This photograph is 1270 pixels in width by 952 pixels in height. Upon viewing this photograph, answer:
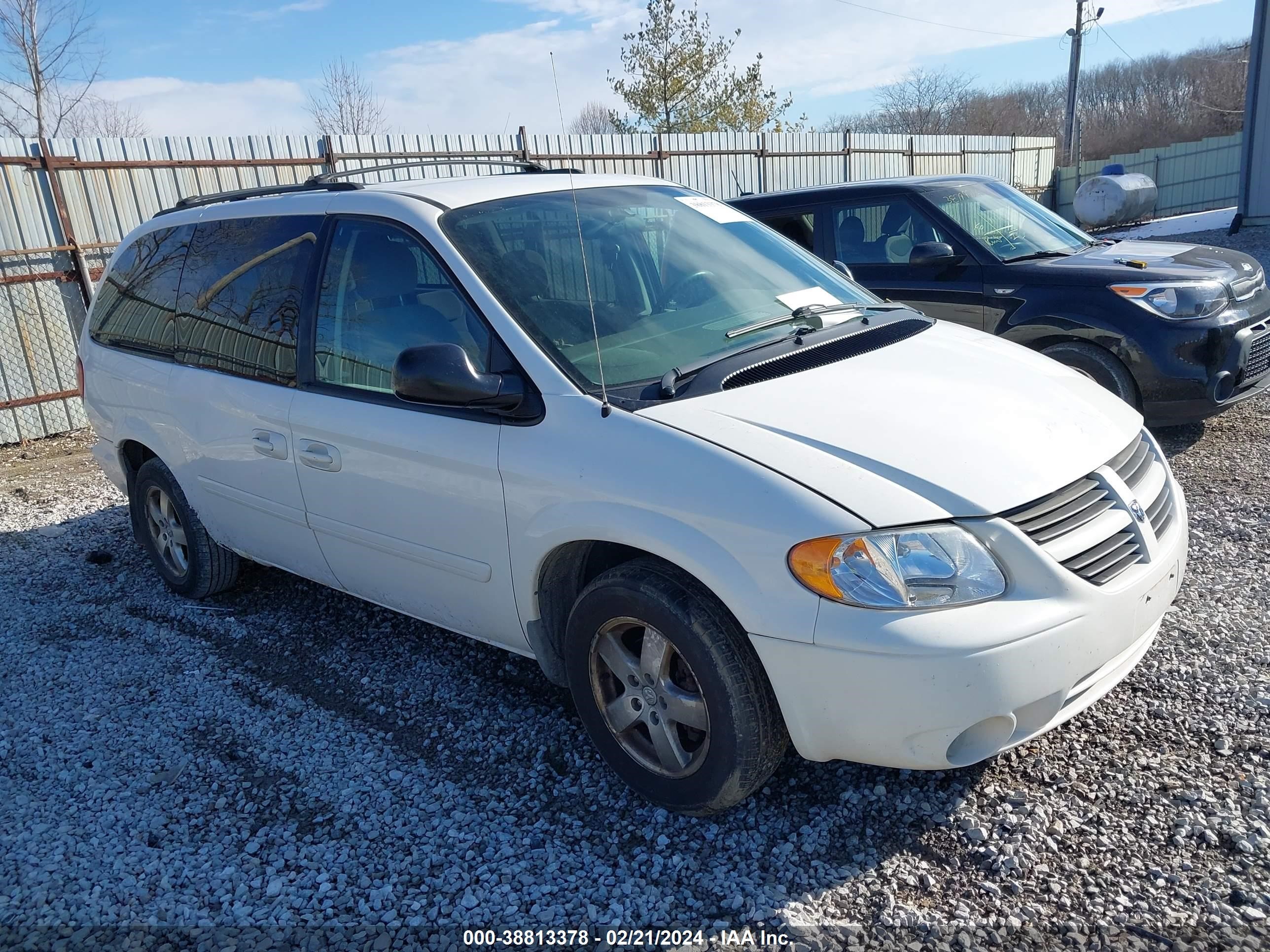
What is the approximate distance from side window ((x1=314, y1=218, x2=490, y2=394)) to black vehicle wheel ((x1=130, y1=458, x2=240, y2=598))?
5.37 feet

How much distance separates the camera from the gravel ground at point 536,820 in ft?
8.11

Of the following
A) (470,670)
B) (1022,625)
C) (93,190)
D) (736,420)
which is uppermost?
(93,190)

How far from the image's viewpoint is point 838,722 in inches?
96.3

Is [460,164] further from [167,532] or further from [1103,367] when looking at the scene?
[1103,367]

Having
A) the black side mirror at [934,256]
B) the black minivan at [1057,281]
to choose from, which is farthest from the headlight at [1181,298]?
the black side mirror at [934,256]

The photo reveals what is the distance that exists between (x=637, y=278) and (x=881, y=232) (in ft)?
12.9

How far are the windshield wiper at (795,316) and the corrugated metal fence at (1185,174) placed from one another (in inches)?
1028

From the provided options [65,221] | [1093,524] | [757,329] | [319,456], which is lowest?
[1093,524]

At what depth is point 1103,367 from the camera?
5680 millimetres

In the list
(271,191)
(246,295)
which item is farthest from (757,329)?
(271,191)

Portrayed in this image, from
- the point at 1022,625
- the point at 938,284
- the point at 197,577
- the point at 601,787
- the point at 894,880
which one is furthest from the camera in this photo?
the point at 938,284

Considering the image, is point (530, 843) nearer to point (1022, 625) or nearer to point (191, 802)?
point (191, 802)

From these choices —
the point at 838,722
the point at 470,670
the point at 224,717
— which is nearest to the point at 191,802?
the point at 224,717

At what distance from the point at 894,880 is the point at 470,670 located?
202 cm
